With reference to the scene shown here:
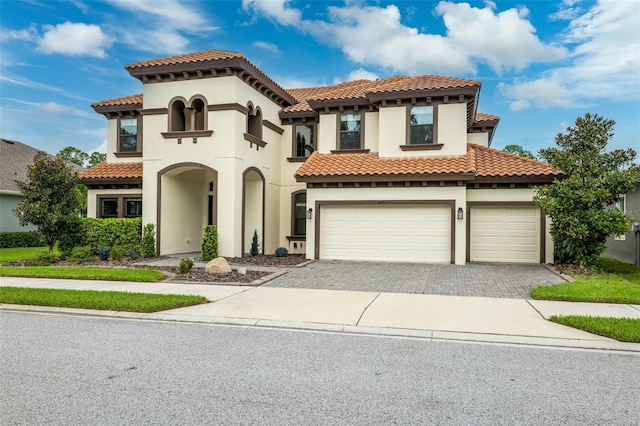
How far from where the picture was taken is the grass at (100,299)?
778 cm

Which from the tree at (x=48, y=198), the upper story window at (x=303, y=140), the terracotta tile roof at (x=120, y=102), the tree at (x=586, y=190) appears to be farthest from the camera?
the upper story window at (x=303, y=140)

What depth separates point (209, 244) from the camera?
15180 millimetres

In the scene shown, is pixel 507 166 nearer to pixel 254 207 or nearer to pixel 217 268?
pixel 254 207

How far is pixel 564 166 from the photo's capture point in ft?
44.5

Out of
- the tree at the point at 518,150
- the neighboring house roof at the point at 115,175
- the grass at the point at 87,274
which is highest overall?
the tree at the point at 518,150

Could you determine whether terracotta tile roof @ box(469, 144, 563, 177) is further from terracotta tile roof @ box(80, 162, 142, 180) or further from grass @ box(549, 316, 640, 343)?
terracotta tile roof @ box(80, 162, 142, 180)

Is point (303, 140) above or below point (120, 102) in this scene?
below

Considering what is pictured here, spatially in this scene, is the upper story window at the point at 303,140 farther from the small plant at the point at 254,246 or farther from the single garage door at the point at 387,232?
the small plant at the point at 254,246

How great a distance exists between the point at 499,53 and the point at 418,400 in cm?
2160

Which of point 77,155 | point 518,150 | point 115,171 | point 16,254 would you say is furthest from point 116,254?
point 518,150

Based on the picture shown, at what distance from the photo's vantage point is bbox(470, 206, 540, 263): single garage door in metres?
15.1

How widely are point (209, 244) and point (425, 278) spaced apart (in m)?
7.85

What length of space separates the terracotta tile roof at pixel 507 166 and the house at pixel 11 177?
22069 mm

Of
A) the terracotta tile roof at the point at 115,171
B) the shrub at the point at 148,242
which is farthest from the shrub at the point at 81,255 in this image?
the terracotta tile roof at the point at 115,171
